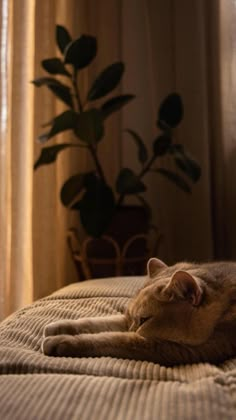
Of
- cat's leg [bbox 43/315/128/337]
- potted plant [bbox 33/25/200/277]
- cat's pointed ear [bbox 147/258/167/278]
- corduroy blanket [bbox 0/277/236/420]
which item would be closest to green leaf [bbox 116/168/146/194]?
potted plant [bbox 33/25/200/277]

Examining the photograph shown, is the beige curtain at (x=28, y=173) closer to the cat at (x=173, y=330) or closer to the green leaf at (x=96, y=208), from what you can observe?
the green leaf at (x=96, y=208)

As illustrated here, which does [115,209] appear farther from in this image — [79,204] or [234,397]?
[234,397]

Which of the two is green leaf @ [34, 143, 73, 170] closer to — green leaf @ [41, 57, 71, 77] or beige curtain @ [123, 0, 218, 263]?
green leaf @ [41, 57, 71, 77]

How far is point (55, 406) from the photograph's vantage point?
597 millimetres

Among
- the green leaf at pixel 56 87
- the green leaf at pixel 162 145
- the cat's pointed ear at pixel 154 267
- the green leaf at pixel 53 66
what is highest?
the green leaf at pixel 53 66

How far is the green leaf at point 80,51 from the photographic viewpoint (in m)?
1.93

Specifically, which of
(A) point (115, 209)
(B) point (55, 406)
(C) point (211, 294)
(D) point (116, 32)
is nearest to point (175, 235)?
(A) point (115, 209)

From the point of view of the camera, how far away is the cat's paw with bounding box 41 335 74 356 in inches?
32.8

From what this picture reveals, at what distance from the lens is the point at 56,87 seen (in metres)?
1.91

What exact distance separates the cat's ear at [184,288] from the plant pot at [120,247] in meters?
1.15

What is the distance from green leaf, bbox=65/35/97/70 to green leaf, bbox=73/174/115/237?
0.49 m

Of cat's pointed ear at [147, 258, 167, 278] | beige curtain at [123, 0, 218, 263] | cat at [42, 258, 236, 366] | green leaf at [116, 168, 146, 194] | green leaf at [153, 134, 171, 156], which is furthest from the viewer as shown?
beige curtain at [123, 0, 218, 263]

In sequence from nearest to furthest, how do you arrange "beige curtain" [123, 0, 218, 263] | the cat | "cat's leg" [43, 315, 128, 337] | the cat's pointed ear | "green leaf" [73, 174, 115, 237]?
the cat → "cat's leg" [43, 315, 128, 337] → the cat's pointed ear → "green leaf" [73, 174, 115, 237] → "beige curtain" [123, 0, 218, 263]

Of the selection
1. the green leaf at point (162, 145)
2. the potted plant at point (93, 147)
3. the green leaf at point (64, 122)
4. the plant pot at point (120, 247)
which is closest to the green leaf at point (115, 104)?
the potted plant at point (93, 147)
